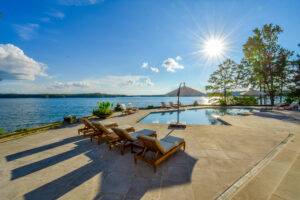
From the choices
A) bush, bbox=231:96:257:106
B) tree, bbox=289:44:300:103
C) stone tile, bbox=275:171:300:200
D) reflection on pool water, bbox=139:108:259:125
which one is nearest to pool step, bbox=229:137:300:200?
stone tile, bbox=275:171:300:200

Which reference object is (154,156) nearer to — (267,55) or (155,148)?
(155,148)

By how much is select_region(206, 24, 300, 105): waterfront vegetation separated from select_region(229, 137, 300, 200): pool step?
Answer: 1783cm

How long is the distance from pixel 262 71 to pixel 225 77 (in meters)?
5.01

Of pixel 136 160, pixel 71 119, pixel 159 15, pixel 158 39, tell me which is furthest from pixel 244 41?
pixel 71 119

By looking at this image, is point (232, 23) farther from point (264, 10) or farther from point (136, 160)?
point (136, 160)

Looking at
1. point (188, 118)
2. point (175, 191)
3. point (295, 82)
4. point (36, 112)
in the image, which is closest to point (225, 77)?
point (295, 82)

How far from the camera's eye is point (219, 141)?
14.9 feet

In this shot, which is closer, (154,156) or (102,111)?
(154,156)

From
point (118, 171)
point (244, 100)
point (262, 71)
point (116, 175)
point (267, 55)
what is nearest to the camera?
point (116, 175)

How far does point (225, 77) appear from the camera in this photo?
19797 millimetres

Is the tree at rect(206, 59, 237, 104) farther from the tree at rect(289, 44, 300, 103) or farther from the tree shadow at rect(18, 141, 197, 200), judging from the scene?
the tree shadow at rect(18, 141, 197, 200)

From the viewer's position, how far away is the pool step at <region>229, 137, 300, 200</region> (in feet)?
6.65

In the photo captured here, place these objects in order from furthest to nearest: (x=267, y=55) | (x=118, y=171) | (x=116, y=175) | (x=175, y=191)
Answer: (x=267, y=55) → (x=118, y=171) → (x=116, y=175) → (x=175, y=191)

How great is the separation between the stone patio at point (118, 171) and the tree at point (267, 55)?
20.2 metres
